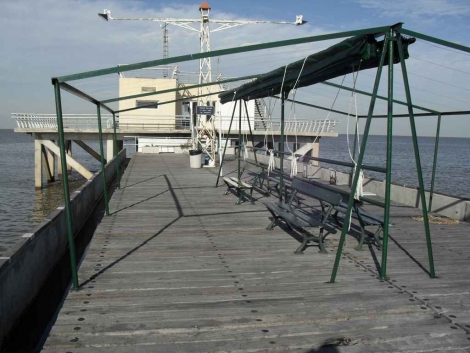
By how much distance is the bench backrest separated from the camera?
5862 mm

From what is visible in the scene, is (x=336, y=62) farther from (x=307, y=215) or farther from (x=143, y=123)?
(x=143, y=123)

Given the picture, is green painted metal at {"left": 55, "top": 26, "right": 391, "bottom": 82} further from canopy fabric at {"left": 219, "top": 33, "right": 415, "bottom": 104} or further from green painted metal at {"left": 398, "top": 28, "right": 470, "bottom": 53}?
canopy fabric at {"left": 219, "top": 33, "right": 415, "bottom": 104}

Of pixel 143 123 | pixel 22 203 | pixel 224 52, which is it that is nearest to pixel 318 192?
pixel 224 52

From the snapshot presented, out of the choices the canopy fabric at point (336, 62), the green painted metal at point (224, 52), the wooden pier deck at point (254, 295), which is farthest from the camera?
the canopy fabric at point (336, 62)

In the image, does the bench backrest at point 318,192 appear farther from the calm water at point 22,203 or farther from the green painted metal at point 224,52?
the calm water at point 22,203

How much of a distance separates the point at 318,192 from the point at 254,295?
2.57 m

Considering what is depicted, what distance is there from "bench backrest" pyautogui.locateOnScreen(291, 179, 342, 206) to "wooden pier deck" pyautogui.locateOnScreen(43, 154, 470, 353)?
27.6 inches

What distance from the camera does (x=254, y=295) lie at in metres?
4.31

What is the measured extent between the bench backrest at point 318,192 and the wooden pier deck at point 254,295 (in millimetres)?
702

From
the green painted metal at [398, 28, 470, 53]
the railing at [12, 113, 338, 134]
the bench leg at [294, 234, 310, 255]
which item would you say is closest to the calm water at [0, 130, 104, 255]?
the railing at [12, 113, 338, 134]

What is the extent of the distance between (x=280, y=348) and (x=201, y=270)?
6.56ft

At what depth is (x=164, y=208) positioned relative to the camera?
923cm

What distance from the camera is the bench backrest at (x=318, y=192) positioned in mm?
5862

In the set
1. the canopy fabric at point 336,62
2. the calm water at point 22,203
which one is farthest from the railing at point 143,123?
the canopy fabric at point 336,62
